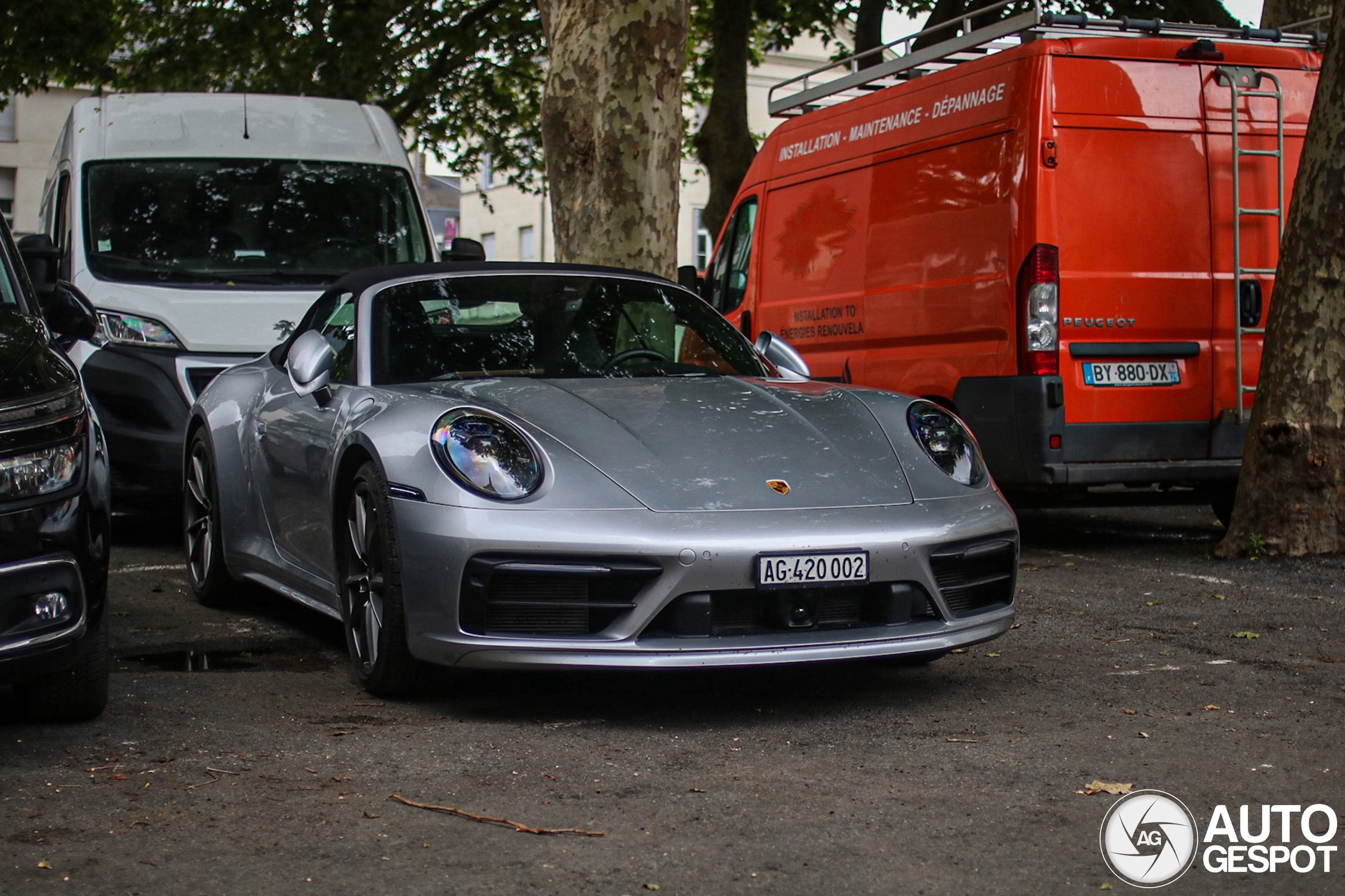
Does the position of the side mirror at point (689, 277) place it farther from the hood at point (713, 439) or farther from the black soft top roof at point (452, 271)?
the hood at point (713, 439)

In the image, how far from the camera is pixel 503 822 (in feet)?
12.0

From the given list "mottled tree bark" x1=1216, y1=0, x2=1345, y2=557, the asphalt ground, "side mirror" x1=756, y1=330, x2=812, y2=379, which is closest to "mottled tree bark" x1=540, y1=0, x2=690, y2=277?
"mottled tree bark" x1=1216, y1=0, x2=1345, y2=557

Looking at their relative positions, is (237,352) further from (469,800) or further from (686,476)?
(469,800)

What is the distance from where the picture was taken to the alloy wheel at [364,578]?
4980 mm

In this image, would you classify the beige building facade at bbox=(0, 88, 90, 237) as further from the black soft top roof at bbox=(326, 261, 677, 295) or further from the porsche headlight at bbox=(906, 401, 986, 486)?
the porsche headlight at bbox=(906, 401, 986, 486)

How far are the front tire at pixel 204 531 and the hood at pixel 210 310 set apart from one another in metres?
1.43

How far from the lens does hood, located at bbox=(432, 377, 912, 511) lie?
4.71m

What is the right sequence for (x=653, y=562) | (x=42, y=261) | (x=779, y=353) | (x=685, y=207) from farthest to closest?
(x=685, y=207)
(x=779, y=353)
(x=42, y=261)
(x=653, y=562)

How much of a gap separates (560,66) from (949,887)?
8.15 meters

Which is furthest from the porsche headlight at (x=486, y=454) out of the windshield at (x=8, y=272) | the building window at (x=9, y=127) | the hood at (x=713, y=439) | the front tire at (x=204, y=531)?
the building window at (x=9, y=127)

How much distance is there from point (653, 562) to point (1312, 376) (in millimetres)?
4765

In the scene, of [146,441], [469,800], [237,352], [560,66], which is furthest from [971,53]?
[469,800]

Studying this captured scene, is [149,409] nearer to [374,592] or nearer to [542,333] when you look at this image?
[542,333]

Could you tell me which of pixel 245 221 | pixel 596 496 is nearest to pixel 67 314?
pixel 596 496
